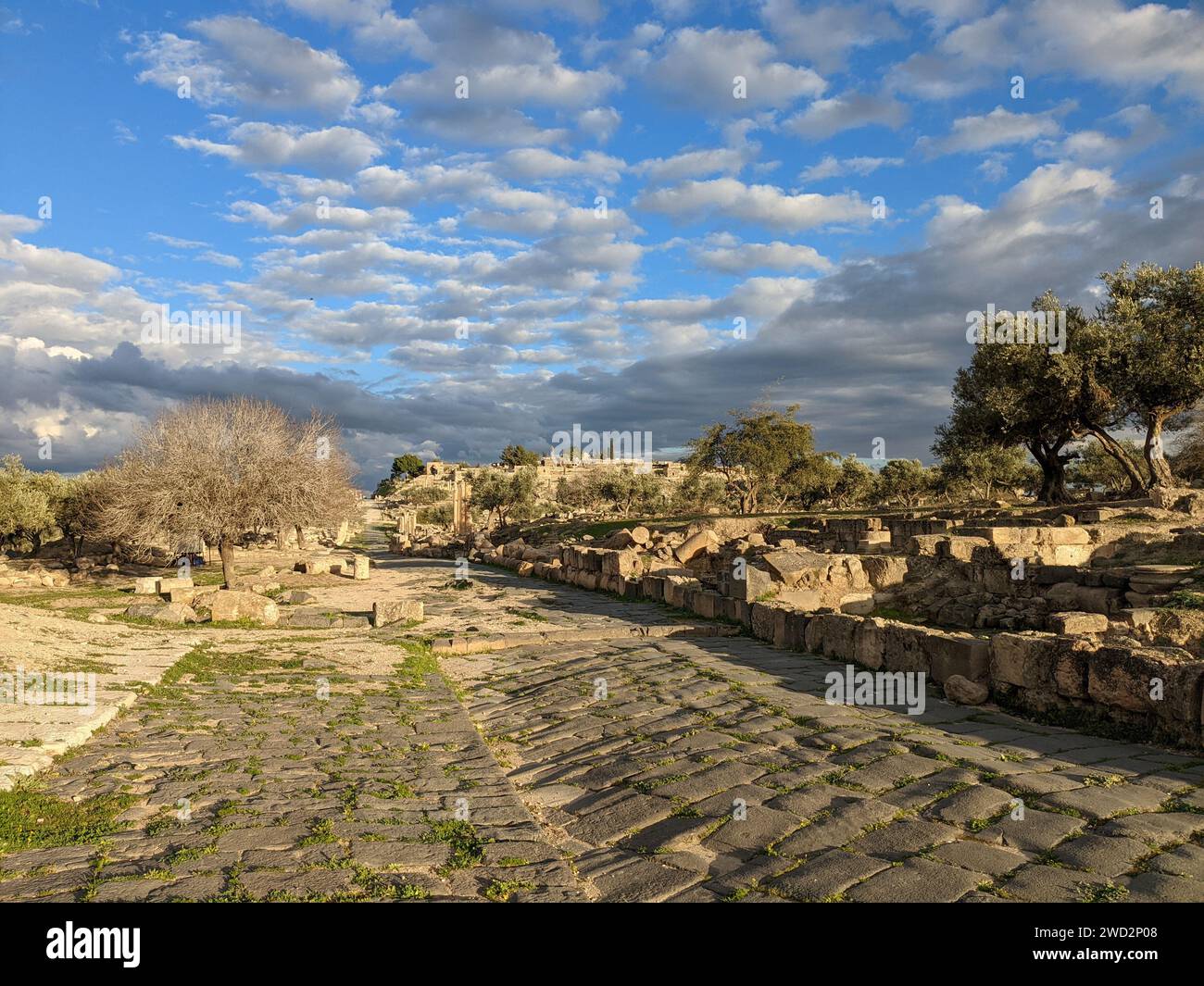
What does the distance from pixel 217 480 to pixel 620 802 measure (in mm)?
20009

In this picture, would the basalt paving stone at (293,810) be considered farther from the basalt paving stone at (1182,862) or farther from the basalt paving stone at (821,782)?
the basalt paving stone at (1182,862)

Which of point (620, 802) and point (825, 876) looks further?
point (620, 802)

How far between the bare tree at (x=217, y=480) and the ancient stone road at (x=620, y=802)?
13.9 m

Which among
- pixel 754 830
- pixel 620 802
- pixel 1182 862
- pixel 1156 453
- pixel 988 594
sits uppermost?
pixel 1156 453

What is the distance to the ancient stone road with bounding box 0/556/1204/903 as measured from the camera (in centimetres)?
454

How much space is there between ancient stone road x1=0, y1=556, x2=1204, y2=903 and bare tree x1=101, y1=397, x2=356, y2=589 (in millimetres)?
13950

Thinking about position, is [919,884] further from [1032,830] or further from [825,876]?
[1032,830]

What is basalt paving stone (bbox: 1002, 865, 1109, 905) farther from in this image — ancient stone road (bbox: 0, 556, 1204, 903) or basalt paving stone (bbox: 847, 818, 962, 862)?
basalt paving stone (bbox: 847, 818, 962, 862)

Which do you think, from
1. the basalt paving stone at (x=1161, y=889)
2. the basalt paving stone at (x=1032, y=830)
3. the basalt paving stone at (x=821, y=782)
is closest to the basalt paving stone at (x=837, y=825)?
the basalt paving stone at (x=821, y=782)

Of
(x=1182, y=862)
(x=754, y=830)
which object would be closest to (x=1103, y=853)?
(x=1182, y=862)

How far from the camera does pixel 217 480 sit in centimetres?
2253

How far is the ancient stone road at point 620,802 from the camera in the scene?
4535mm
